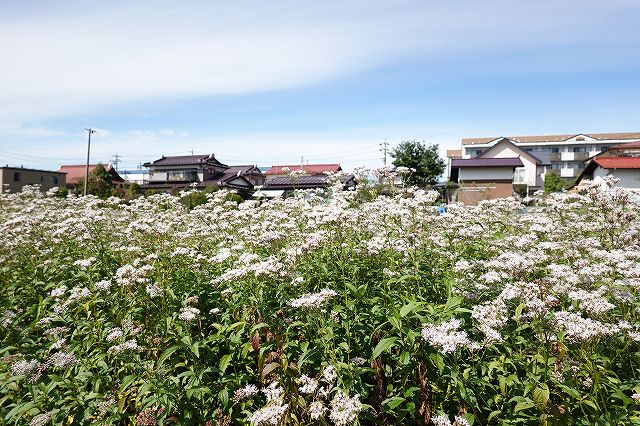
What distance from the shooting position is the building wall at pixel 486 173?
44.3m

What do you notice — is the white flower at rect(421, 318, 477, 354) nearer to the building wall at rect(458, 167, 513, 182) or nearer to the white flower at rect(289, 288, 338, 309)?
the white flower at rect(289, 288, 338, 309)

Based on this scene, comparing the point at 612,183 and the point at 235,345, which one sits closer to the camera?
the point at 235,345

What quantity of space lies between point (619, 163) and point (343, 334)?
3284 centimetres

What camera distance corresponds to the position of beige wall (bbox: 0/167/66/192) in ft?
181

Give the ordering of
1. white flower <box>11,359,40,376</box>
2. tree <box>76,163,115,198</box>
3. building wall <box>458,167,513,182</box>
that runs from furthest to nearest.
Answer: tree <box>76,163,115,198</box> → building wall <box>458,167,513,182</box> → white flower <box>11,359,40,376</box>

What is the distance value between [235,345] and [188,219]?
4969 millimetres

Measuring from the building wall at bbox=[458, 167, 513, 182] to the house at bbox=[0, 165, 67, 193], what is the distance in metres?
53.4

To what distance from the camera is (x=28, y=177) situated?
58.3 metres

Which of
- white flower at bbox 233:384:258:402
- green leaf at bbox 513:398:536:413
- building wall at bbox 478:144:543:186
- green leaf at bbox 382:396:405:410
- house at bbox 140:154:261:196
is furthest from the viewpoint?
house at bbox 140:154:261:196

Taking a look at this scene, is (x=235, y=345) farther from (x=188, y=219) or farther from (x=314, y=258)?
(x=188, y=219)

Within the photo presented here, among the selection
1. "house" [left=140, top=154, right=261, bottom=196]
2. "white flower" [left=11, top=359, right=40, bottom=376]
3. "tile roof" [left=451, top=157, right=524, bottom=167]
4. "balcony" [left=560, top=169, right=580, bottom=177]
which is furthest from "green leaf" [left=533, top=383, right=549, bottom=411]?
"balcony" [left=560, top=169, right=580, bottom=177]

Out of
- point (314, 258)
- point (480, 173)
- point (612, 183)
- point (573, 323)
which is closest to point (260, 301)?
point (314, 258)

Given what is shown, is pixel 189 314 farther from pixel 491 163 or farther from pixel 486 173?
pixel 486 173

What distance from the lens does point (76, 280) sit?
5906 millimetres
